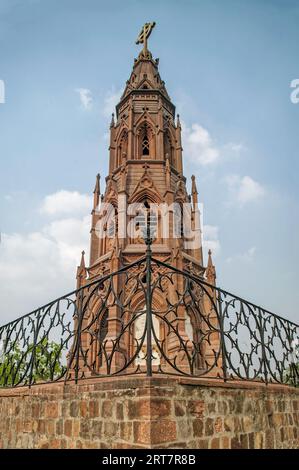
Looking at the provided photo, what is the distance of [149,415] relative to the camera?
2980mm

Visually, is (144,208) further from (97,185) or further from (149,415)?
(149,415)

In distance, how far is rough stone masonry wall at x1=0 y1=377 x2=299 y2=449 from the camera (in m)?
3.10

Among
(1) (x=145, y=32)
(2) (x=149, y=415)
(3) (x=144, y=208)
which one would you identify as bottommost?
(2) (x=149, y=415)

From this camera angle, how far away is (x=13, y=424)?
4992mm

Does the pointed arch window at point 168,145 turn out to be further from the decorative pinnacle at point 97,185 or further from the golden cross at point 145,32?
the golden cross at point 145,32

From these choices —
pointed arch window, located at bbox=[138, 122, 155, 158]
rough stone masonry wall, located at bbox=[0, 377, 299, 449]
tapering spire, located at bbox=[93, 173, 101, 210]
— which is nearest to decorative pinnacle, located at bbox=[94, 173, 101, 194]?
tapering spire, located at bbox=[93, 173, 101, 210]

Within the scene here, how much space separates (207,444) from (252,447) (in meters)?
1.02

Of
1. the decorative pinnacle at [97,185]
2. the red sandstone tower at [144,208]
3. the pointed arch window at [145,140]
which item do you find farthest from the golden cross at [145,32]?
the decorative pinnacle at [97,185]

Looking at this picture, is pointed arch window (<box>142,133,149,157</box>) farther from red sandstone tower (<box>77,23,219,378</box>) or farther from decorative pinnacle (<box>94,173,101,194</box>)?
decorative pinnacle (<box>94,173,101,194</box>)

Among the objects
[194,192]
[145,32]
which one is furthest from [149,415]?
[145,32]
